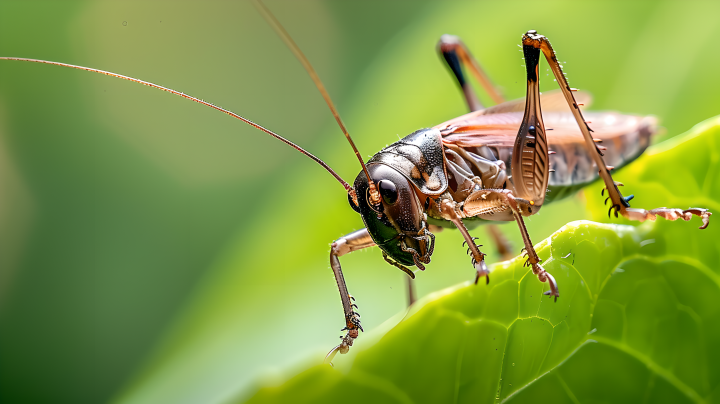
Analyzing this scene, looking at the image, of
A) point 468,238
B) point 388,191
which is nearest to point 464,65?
point 388,191

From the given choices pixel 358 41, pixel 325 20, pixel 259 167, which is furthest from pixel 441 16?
pixel 259 167

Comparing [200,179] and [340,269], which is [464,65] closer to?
[340,269]

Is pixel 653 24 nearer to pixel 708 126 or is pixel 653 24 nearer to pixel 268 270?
pixel 708 126

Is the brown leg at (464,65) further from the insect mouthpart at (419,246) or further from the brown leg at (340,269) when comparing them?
the insect mouthpart at (419,246)

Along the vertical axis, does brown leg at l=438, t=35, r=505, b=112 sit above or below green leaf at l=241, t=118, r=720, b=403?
above

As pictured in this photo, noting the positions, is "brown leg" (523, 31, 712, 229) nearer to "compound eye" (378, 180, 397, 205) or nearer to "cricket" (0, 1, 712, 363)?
"cricket" (0, 1, 712, 363)

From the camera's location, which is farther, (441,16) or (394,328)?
(441,16)

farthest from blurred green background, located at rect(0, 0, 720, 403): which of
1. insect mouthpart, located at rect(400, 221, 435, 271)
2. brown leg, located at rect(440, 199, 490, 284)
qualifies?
brown leg, located at rect(440, 199, 490, 284)
